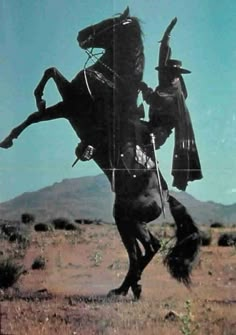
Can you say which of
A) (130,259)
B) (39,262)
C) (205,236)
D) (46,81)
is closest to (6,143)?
(46,81)

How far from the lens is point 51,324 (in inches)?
229

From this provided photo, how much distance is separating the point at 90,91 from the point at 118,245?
1.06 m

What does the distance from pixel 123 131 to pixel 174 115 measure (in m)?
0.38

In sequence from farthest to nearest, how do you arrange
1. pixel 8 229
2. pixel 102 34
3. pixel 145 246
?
pixel 145 246, pixel 102 34, pixel 8 229

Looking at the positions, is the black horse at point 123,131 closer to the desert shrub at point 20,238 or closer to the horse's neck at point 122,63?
the horse's neck at point 122,63

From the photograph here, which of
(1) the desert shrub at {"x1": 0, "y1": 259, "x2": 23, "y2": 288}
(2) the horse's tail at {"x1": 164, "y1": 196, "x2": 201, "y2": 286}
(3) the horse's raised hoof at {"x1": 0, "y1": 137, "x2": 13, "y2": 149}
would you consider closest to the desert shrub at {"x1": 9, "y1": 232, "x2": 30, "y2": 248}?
(1) the desert shrub at {"x1": 0, "y1": 259, "x2": 23, "y2": 288}

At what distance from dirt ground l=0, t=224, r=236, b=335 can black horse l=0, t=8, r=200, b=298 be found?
9cm

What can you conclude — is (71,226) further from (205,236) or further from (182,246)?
(205,236)

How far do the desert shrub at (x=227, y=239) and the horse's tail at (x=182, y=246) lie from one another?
159mm

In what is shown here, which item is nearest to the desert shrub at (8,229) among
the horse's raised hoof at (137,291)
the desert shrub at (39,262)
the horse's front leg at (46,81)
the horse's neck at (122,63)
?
the desert shrub at (39,262)

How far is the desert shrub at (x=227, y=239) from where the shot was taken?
19.8 feet

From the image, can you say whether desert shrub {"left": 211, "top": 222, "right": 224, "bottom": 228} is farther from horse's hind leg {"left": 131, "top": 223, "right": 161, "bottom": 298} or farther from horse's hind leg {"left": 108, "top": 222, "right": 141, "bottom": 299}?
horse's hind leg {"left": 108, "top": 222, "right": 141, "bottom": 299}

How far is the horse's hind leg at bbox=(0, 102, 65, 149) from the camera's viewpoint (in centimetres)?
584

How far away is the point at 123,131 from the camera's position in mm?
6035
